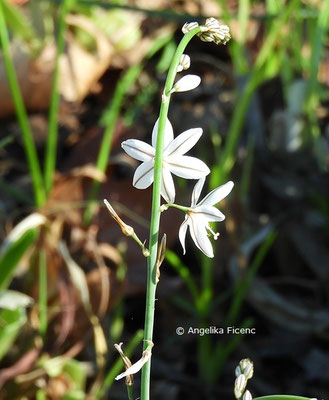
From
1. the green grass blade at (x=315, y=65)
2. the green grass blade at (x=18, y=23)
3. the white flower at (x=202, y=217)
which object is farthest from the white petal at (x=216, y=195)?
the green grass blade at (x=18, y=23)

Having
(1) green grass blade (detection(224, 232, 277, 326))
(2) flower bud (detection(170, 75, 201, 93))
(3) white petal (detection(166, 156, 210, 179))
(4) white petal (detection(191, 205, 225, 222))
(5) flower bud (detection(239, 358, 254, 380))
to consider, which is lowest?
(1) green grass blade (detection(224, 232, 277, 326))

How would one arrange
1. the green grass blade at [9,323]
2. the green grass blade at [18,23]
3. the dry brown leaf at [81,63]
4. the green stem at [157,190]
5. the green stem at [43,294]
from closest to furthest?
the green stem at [157,190] → the green grass blade at [9,323] → the green stem at [43,294] → the green grass blade at [18,23] → the dry brown leaf at [81,63]

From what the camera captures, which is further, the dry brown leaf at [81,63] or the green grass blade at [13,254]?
the dry brown leaf at [81,63]

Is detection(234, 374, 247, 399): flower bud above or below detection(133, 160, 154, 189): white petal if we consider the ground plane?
below

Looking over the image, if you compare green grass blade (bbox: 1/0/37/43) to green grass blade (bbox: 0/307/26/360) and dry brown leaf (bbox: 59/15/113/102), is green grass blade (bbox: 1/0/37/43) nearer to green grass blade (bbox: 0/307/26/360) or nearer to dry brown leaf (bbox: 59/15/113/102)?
dry brown leaf (bbox: 59/15/113/102)

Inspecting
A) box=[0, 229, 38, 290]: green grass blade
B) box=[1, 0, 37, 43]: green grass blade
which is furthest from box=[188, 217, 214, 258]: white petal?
box=[1, 0, 37, 43]: green grass blade

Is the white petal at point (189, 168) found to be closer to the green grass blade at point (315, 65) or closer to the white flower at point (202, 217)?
the white flower at point (202, 217)

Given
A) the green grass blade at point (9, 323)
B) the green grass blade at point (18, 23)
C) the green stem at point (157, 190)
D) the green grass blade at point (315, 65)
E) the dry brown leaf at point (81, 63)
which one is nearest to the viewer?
the green stem at point (157, 190)

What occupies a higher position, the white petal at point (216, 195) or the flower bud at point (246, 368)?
the white petal at point (216, 195)

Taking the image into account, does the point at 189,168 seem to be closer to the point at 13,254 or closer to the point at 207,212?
the point at 207,212
